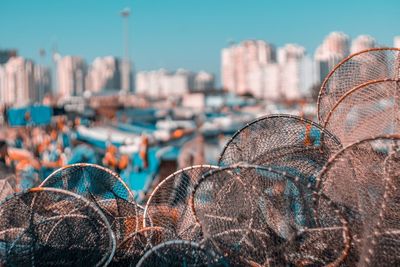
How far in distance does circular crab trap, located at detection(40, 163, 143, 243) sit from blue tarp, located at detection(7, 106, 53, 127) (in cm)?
881

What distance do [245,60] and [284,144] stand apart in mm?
100569

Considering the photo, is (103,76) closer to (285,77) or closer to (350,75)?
(285,77)

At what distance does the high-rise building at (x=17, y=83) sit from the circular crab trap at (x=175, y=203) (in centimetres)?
6571

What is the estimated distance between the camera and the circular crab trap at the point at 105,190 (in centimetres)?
362

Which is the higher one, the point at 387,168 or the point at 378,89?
the point at 378,89

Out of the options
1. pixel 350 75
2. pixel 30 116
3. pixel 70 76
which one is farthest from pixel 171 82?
pixel 350 75

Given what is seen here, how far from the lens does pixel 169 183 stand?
376 centimetres

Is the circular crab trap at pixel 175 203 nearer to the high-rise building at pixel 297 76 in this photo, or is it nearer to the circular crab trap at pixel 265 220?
the circular crab trap at pixel 265 220

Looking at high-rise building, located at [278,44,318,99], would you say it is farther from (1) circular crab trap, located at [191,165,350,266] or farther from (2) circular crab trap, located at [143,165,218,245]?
(1) circular crab trap, located at [191,165,350,266]

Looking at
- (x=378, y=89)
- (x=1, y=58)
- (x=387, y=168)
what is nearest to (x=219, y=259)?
(x=387, y=168)

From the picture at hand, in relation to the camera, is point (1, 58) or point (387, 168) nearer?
point (387, 168)

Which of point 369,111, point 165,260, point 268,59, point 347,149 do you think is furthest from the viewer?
point 268,59

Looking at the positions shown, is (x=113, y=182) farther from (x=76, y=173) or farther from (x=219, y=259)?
(x=219, y=259)

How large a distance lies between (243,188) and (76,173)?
1.30 metres
